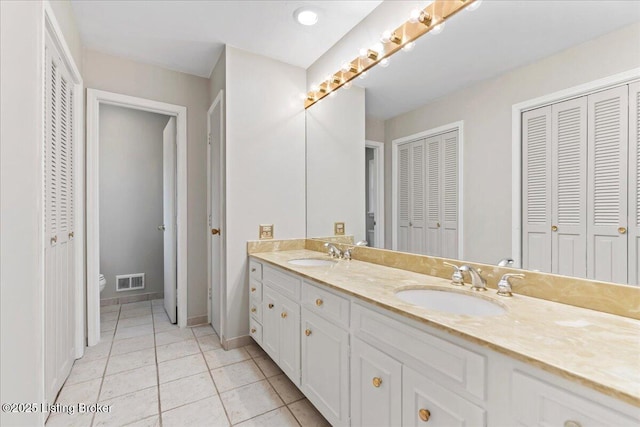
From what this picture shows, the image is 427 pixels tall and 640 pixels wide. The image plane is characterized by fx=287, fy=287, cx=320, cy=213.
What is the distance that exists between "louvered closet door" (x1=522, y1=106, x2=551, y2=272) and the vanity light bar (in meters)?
0.66

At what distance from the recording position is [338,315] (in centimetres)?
130

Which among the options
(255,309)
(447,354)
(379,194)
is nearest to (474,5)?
(379,194)

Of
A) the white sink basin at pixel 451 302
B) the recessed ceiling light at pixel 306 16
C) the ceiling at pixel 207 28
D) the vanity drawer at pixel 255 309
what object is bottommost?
the vanity drawer at pixel 255 309

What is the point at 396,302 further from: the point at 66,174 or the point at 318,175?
the point at 66,174

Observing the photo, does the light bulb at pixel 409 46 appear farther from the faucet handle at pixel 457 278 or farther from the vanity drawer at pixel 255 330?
the vanity drawer at pixel 255 330

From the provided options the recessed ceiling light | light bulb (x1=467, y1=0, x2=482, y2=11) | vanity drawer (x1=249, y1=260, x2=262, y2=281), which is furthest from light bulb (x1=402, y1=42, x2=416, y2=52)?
vanity drawer (x1=249, y1=260, x2=262, y2=281)

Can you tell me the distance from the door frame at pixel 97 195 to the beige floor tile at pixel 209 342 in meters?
0.36

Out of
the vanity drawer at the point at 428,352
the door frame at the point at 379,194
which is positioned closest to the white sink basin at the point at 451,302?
the vanity drawer at the point at 428,352

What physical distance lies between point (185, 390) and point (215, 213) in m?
1.39

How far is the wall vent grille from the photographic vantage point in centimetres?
337

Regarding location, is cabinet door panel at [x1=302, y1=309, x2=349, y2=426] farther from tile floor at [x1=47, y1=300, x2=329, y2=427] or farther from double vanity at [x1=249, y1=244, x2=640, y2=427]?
tile floor at [x1=47, y1=300, x2=329, y2=427]

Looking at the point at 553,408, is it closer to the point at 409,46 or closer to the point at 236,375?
the point at 409,46

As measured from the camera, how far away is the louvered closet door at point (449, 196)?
1423mm

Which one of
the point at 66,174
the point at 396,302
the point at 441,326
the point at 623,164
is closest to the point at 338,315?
the point at 396,302
